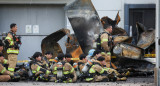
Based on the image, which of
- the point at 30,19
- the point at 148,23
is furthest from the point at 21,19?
the point at 148,23

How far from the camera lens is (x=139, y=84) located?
41.3 feet

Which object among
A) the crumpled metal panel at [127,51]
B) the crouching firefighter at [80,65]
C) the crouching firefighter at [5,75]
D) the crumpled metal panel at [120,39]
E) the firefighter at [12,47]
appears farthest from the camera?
the crumpled metal panel at [120,39]

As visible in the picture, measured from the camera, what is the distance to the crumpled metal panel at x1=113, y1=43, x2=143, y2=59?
1452 cm

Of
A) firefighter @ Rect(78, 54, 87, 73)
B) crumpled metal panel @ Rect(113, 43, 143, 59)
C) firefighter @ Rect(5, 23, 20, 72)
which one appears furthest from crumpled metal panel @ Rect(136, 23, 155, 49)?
firefighter @ Rect(5, 23, 20, 72)

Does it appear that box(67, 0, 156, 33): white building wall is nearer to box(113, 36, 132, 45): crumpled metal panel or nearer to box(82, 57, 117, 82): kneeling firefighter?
box(113, 36, 132, 45): crumpled metal panel

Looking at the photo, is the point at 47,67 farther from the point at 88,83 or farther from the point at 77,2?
the point at 77,2

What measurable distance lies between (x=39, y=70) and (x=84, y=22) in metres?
2.75

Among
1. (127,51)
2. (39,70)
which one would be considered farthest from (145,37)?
(39,70)

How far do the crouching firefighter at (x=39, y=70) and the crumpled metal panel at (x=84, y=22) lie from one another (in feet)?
6.83

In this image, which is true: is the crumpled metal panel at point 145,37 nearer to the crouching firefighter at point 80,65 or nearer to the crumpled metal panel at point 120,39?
the crumpled metal panel at point 120,39

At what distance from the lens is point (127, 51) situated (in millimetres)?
14641

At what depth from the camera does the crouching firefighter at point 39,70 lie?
13.8m

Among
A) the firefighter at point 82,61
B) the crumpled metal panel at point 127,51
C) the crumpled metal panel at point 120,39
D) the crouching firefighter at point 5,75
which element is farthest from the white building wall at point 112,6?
the crouching firefighter at point 5,75

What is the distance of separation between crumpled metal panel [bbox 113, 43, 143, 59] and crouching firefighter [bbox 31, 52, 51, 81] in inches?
92.6
